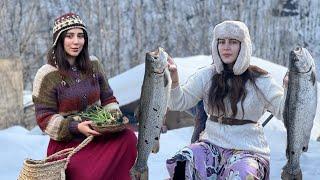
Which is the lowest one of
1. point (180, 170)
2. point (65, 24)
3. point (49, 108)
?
point (180, 170)

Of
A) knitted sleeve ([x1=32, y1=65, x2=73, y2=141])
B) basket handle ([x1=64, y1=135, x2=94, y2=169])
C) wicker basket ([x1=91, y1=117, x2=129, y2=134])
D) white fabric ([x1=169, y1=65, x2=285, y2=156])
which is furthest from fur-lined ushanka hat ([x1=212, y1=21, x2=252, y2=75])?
knitted sleeve ([x1=32, y1=65, x2=73, y2=141])

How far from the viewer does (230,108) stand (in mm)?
3578

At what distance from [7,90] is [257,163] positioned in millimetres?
5994

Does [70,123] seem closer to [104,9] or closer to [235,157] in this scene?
[235,157]

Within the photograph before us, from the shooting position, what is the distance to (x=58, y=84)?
12.1 feet

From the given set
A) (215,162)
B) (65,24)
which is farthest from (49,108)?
(215,162)

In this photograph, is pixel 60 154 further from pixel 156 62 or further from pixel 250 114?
pixel 250 114

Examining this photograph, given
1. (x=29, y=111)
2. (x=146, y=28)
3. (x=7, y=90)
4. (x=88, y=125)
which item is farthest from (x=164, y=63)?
(x=146, y=28)

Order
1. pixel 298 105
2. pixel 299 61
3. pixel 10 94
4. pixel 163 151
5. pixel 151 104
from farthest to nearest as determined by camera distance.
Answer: pixel 10 94, pixel 163 151, pixel 151 104, pixel 298 105, pixel 299 61

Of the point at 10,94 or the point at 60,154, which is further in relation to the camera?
the point at 10,94

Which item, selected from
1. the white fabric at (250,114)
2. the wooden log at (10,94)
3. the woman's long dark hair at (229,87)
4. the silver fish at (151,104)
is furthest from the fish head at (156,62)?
the wooden log at (10,94)

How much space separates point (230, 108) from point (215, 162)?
1.21 feet

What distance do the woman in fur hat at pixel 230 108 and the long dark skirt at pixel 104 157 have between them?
30 cm

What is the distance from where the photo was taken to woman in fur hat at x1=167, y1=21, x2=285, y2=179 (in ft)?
11.5
